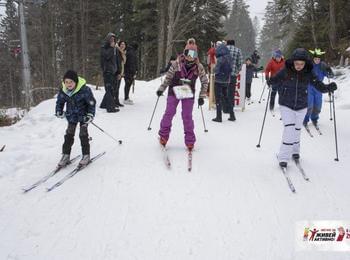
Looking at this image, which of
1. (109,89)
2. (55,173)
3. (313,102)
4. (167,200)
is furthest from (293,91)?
(109,89)

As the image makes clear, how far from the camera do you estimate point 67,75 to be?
630 centimetres

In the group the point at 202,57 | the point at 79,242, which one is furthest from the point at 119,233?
the point at 202,57

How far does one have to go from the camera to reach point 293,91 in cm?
624

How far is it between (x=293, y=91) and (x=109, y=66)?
5.70 metres

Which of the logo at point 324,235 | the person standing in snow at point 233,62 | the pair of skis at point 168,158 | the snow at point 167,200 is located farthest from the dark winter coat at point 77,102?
the person standing in snow at point 233,62

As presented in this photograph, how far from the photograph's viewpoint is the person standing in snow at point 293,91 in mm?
6223

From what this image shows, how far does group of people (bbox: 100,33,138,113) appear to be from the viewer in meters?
10.4

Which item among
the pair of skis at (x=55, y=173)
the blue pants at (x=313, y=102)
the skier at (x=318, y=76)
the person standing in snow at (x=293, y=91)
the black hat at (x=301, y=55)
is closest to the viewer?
the pair of skis at (x=55, y=173)

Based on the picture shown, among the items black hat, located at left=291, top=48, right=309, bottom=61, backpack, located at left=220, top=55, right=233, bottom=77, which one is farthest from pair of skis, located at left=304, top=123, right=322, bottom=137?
black hat, located at left=291, top=48, right=309, bottom=61

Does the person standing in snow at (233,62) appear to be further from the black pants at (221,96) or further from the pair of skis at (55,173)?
the pair of skis at (55,173)

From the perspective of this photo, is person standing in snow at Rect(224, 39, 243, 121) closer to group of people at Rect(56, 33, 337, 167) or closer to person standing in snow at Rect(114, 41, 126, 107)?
group of people at Rect(56, 33, 337, 167)

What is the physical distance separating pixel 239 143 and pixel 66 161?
363cm

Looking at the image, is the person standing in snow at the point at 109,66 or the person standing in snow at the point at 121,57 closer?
the person standing in snow at the point at 109,66

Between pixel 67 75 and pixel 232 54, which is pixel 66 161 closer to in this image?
pixel 67 75
